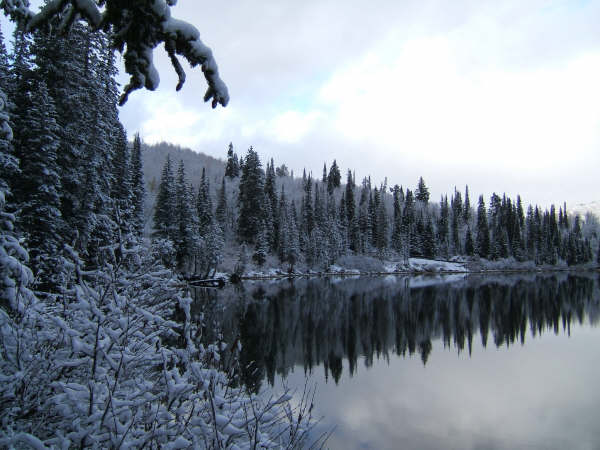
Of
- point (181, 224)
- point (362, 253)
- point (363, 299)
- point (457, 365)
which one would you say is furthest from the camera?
point (362, 253)

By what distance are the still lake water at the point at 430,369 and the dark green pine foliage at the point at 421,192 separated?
4251 inches

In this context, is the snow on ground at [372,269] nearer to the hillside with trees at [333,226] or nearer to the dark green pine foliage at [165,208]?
the hillside with trees at [333,226]

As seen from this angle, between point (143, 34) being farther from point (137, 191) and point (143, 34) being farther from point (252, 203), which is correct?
point (252, 203)

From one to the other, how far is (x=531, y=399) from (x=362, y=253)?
262 feet

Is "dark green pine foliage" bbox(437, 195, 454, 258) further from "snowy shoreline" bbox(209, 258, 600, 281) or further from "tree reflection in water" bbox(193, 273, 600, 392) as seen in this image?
"tree reflection in water" bbox(193, 273, 600, 392)

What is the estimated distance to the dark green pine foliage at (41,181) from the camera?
16.5 metres

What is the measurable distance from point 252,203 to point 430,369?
55.3 meters

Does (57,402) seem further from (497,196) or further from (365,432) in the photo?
(497,196)

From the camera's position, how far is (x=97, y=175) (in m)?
20.0

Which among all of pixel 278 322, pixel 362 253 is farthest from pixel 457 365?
pixel 362 253

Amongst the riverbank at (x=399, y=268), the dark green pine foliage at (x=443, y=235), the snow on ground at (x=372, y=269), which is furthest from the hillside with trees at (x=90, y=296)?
the dark green pine foliage at (x=443, y=235)

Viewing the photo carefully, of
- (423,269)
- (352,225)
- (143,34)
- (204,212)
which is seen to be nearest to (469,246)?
(423,269)

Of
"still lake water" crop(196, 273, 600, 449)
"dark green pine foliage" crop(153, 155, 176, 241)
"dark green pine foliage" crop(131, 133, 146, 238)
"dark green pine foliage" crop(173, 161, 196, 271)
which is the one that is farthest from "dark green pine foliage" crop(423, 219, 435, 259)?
"dark green pine foliage" crop(131, 133, 146, 238)

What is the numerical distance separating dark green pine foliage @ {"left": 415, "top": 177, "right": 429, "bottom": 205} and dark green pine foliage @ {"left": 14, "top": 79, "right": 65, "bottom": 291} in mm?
132516
